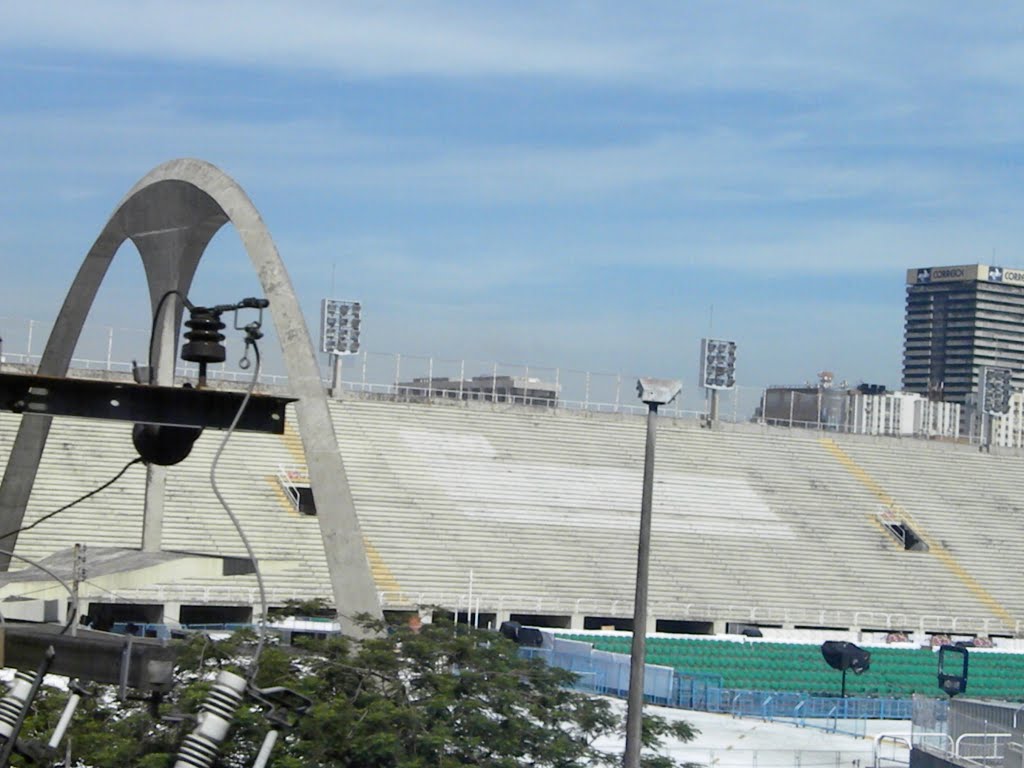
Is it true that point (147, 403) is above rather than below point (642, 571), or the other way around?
above

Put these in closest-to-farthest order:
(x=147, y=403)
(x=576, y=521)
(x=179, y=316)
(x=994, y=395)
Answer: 1. (x=147, y=403)
2. (x=179, y=316)
3. (x=576, y=521)
4. (x=994, y=395)

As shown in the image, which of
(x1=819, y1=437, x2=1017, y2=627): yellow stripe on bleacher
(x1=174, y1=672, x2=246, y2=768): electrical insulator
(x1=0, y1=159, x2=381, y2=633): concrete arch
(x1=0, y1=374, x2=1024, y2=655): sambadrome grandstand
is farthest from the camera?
(x1=819, y1=437, x2=1017, y2=627): yellow stripe on bleacher

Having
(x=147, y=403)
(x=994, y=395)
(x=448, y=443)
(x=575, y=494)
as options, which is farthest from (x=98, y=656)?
(x=994, y=395)

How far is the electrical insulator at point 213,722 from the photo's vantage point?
20.7 ft

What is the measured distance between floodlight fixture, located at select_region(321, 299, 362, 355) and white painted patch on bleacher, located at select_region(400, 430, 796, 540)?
6.18 metres

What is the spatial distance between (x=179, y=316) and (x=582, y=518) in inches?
1086

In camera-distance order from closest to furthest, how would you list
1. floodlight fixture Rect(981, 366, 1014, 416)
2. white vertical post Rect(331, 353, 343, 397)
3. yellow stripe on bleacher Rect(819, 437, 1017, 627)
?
yellow stripe on bleacher Rect(819, 437, 1017, 627) → white vertical post Rect(331, 353, 343, 397) → floodlight fixture Rect(981, 366, 1014, 416)

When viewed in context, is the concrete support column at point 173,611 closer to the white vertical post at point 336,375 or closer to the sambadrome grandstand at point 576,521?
the sambadrome grandstand at point 576,521

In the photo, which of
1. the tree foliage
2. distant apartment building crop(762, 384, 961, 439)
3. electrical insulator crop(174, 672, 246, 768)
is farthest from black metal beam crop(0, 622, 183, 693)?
distant apartment building crop(762, 384, 961, 439)

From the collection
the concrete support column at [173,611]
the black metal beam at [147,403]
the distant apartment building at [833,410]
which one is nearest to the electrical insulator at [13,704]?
the black metal beam at [147,403]

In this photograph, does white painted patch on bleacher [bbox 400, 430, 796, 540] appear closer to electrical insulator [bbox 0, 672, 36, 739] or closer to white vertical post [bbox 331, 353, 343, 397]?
white vertical post [bbox 331, 353, 343, 397]

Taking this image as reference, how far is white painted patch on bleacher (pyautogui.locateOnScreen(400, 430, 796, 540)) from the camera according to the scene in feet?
158

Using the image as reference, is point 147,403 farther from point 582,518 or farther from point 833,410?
point 833,410

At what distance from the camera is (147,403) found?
9.84m
